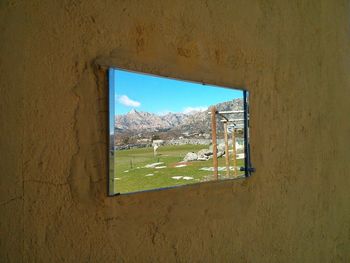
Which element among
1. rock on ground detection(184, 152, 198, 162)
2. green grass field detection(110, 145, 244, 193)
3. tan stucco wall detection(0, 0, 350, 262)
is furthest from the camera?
rock on ground detection(184, 152, 198, 162)

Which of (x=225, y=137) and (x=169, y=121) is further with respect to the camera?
(x=225, y=137)

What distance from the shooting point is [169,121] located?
3.06 feet

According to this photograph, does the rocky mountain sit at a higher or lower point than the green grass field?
higher

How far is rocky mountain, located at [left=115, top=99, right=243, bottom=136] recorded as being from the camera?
0.79 meters

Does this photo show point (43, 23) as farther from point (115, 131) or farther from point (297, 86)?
point (297, 86)

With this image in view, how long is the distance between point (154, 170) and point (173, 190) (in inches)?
3.6

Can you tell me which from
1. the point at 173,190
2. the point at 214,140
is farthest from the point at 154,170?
the point at 214,140

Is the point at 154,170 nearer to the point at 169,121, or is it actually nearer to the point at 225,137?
the point at 169,121

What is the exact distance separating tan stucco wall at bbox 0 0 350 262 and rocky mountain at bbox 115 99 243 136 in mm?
75

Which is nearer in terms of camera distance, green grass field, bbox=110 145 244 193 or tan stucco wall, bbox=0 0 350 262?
tan stucco wall, bbox=0 0 350 262

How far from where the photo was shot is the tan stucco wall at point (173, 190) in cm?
62

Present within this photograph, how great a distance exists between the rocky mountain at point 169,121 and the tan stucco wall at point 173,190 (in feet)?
0.25

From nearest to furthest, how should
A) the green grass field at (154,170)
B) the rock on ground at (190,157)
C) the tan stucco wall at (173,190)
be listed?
1. the tan stucco wall at (173,190)
2. the green grass field at (154,170)
3. the rock on ground at (190,157)

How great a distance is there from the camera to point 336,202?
1.61 m
